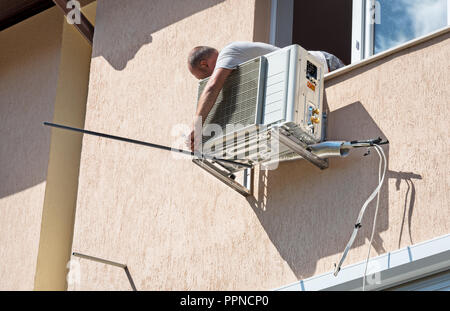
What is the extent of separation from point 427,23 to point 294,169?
1.26m

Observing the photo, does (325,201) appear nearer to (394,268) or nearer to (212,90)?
(394,268)

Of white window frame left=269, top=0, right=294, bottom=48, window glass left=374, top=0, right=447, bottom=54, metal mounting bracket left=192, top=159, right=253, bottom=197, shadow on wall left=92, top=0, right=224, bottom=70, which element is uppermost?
shadow on wall left=92, top=0, right=224, bottom=70

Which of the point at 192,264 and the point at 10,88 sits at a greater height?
the point at 10,88

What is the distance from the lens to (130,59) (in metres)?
7.52

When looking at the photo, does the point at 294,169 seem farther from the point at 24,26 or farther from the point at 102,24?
the point at 24,26

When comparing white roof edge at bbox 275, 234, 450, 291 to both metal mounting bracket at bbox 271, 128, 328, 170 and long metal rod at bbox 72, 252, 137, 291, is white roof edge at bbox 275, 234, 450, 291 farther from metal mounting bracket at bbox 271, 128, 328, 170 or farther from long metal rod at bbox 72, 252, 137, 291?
long metal rod at bbox 72, 252, 137, 291

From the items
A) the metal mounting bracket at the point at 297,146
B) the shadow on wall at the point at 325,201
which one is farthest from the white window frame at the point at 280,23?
the metal mounting bracket at the point at 297,146

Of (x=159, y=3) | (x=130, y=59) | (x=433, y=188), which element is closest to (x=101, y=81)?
(x=130, y=59)

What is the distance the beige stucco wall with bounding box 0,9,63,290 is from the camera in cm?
823

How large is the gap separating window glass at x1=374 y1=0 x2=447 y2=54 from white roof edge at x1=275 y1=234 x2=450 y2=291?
1564mm

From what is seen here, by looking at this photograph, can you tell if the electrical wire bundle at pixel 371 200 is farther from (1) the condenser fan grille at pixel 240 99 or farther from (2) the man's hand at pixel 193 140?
(2) the man's hand at pixel 193 140

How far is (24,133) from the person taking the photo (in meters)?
8.91

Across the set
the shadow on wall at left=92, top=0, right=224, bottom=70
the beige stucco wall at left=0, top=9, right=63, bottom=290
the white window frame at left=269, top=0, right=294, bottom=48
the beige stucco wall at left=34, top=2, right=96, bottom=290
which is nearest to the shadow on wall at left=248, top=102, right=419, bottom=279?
the white window frame at left=269, top=0, right=294, bottom=48

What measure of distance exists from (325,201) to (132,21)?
2872mm
